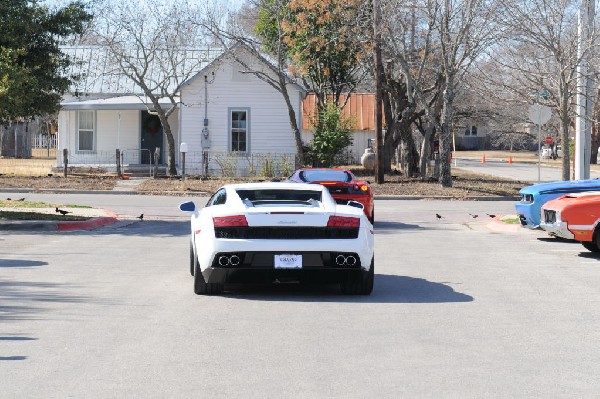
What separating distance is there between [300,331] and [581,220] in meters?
8.50

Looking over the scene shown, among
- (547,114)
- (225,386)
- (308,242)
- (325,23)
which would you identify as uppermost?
(325,23)

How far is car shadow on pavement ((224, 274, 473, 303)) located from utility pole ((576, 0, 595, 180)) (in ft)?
48.9

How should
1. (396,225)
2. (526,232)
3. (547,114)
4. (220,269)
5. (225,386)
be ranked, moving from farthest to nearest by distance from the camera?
(547,114) → (396,225) → (526,232) → (220,269) → (225,386)

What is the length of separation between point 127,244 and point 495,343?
35.2 ft

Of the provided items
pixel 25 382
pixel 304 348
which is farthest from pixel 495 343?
pixel 25 382

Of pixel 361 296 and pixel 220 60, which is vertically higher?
pixel 220 60

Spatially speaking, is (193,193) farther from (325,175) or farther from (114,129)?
(325,175)

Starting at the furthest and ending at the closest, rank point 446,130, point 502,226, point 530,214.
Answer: point 446,130
point 502,226
point 530,214

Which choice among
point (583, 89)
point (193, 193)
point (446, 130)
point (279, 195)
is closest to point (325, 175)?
point (279, 195)

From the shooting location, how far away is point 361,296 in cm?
1231

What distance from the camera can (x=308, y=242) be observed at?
11.6 meters

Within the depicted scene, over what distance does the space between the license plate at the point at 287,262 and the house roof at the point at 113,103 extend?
34113mm

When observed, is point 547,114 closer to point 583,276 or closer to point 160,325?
point 583,276

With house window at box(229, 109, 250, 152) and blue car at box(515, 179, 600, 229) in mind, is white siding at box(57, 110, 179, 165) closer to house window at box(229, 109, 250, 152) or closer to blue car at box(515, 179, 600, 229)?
house window at box(229, 109, 250, 152)
